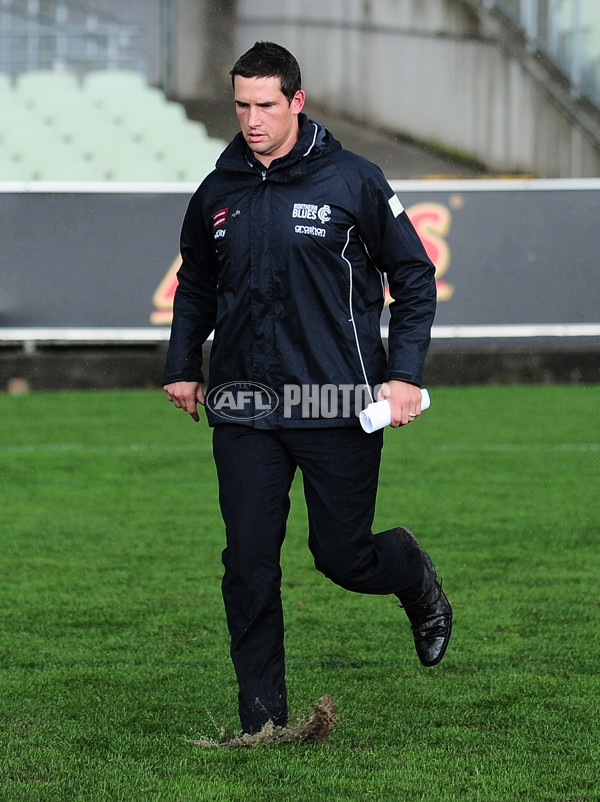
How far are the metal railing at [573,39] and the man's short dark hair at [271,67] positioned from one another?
42.7 feet

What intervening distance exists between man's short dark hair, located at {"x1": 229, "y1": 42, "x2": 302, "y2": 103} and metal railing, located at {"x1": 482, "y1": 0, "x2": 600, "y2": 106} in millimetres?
13022

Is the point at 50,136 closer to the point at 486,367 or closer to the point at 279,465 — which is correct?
the point at 486,367

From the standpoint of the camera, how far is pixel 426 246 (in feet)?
42.9

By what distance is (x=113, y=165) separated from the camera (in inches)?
609

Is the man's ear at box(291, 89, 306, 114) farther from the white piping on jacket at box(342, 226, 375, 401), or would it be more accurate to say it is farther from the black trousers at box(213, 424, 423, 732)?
the black trousers at box(213, 424, 423, 732)

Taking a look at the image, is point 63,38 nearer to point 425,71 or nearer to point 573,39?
point 425,71

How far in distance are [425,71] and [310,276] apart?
1377cm

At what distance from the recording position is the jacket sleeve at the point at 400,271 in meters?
3.52

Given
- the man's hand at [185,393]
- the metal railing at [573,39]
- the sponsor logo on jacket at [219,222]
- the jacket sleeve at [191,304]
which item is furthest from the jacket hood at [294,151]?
the metal railing at [573,39]

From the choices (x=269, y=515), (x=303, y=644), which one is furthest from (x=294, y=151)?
(x=303, y=644)

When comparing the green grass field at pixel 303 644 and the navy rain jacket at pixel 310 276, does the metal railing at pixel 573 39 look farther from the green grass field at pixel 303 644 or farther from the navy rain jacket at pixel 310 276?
the navy rain jacket at pixel 310 276

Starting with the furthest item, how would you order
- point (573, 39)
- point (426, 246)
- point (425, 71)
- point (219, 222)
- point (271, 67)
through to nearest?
point (425, 71), point (573, 39), point (426, 246), point (219, 222), point (271, 67)

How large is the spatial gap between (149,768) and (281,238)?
52.2 inches

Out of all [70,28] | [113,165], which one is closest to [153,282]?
[113,165]
